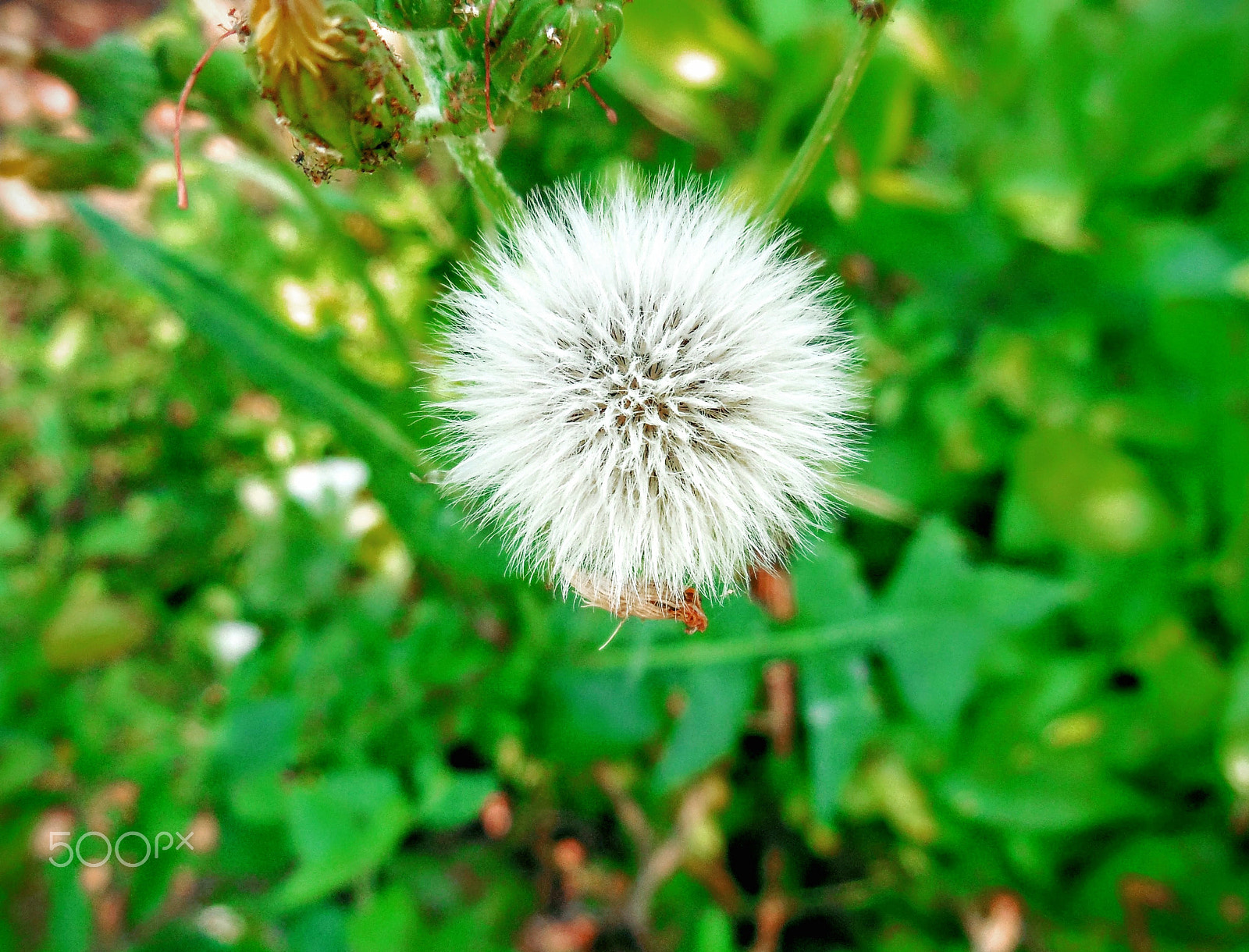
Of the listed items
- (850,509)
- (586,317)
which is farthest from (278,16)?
(850,509)

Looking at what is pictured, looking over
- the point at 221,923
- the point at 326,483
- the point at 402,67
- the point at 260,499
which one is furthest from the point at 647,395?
the point at 221,923

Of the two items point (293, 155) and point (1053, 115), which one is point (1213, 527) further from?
point (293, 155)

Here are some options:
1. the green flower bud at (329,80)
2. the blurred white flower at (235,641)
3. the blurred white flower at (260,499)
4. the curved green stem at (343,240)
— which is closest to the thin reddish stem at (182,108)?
the green flower bud at (329,80)

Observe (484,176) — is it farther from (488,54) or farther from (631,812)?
(631,812)

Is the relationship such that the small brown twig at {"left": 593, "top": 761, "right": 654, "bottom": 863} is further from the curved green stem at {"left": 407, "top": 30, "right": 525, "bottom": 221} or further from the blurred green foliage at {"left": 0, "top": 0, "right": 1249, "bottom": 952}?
the curved green stem at {"left": 407, "top": 30, "right": 525, "bottom": 221}

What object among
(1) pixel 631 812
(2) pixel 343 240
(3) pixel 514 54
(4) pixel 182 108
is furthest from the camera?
(1) pixel 631 812

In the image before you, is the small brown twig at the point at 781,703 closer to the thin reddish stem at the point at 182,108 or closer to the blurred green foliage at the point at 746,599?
the blurred green foliage at the point at 746,599
